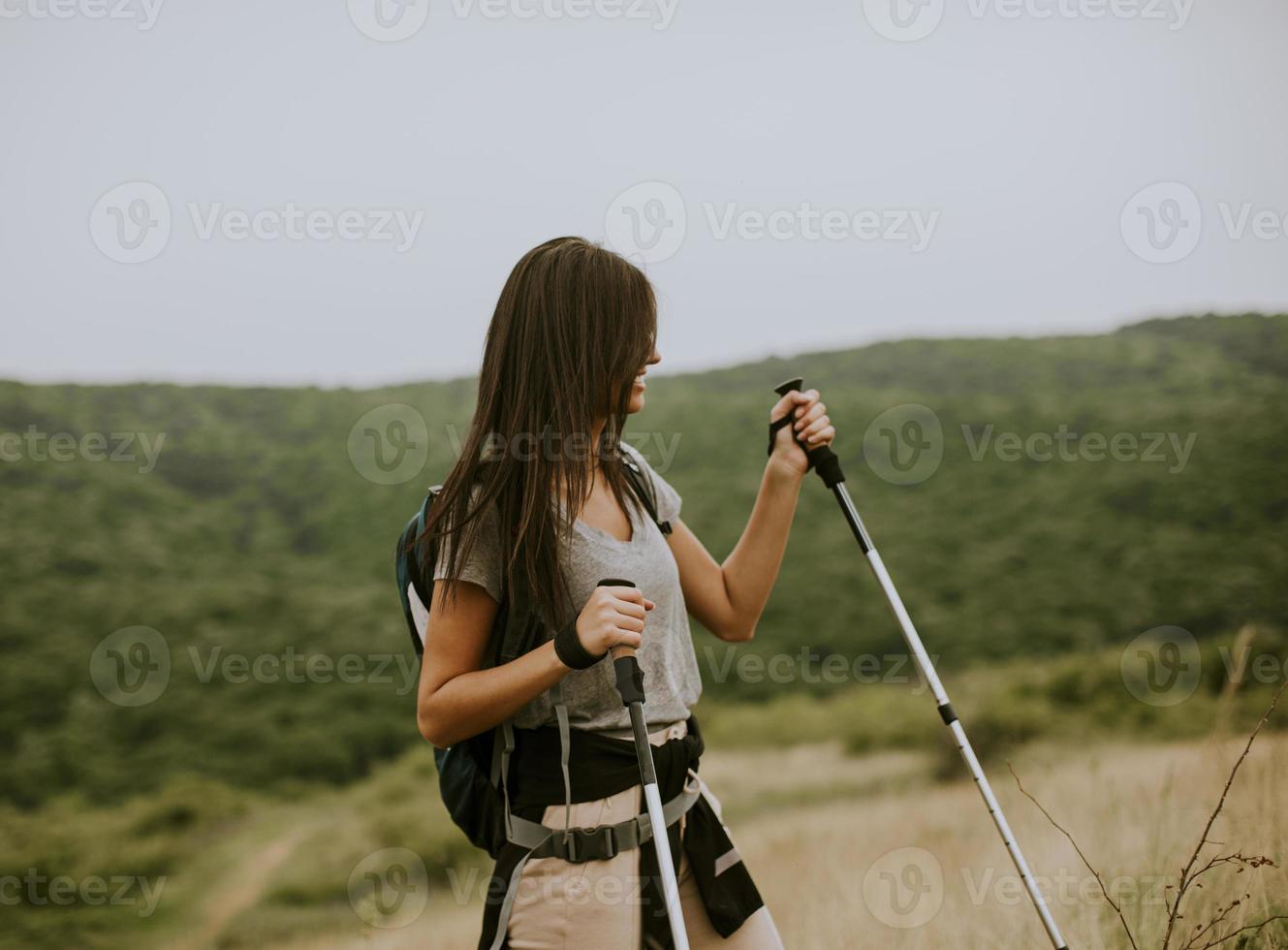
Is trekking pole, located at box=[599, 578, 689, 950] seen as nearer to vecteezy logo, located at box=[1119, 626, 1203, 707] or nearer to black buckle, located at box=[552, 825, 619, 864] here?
black buckle, located at box=[552, 825, 619, 864]

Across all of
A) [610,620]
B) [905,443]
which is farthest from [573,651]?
[905,443]

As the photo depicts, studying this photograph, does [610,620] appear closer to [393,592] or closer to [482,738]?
[482,738]

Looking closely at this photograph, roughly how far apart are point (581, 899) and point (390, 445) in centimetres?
1375

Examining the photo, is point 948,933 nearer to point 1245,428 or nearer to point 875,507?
point 875,507

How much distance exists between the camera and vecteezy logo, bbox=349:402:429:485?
583 inches

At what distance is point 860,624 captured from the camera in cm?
1448

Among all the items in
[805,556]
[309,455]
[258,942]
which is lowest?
[258,942]

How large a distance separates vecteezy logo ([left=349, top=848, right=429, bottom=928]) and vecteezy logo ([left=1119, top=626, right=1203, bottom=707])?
8.48 metres

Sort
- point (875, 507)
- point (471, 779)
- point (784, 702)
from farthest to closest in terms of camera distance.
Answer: point (875, 507) < point (784, 702) < point (471, 779)

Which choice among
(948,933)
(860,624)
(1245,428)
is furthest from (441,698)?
(1245,428)

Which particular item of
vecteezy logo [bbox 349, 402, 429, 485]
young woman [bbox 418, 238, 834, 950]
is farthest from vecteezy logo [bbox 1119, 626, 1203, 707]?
young woman [bbox 418, 238, 834, 950]

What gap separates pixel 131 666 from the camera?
12547 millimetres

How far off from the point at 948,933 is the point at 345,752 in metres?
10.1

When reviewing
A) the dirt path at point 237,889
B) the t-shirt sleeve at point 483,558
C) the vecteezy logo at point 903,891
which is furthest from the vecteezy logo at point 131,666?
the t-shirt sleeve at point 483,558
